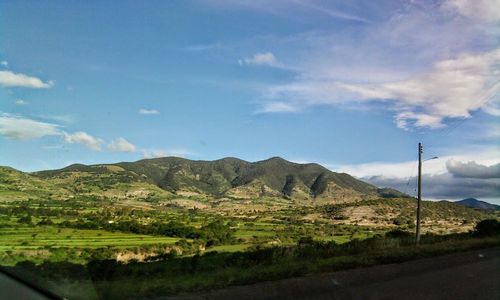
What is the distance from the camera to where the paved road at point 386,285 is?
1073 cm

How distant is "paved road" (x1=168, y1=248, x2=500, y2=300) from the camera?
10727 mm

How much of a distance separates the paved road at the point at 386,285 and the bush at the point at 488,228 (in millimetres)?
23148

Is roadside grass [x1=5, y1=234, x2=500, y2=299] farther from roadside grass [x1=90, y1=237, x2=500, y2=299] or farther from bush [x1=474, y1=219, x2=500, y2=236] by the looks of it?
bush [x1=474, y1=219, x2=500, y2=236]

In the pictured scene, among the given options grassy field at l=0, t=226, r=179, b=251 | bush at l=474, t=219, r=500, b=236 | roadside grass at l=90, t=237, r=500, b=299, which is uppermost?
bush at l=474, t=219, r=500, b=236

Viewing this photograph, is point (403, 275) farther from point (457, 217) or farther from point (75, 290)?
point (457, 217)

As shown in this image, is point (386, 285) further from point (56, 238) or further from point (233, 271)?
point (56, 238)

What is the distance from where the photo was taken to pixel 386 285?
12633mm

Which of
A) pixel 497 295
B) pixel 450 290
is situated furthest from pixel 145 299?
pixel 497 295

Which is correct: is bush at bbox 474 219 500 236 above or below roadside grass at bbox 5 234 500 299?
above

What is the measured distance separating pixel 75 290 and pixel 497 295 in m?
10.1

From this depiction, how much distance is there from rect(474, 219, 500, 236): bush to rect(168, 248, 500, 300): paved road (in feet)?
75.9

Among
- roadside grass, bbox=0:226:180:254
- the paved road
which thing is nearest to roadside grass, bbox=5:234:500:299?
the paved road

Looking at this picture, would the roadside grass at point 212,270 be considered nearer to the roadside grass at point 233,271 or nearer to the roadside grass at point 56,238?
the roadside grass at point 233,271

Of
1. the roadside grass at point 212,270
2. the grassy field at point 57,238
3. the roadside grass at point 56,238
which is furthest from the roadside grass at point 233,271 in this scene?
the grassy field at point 57,238
